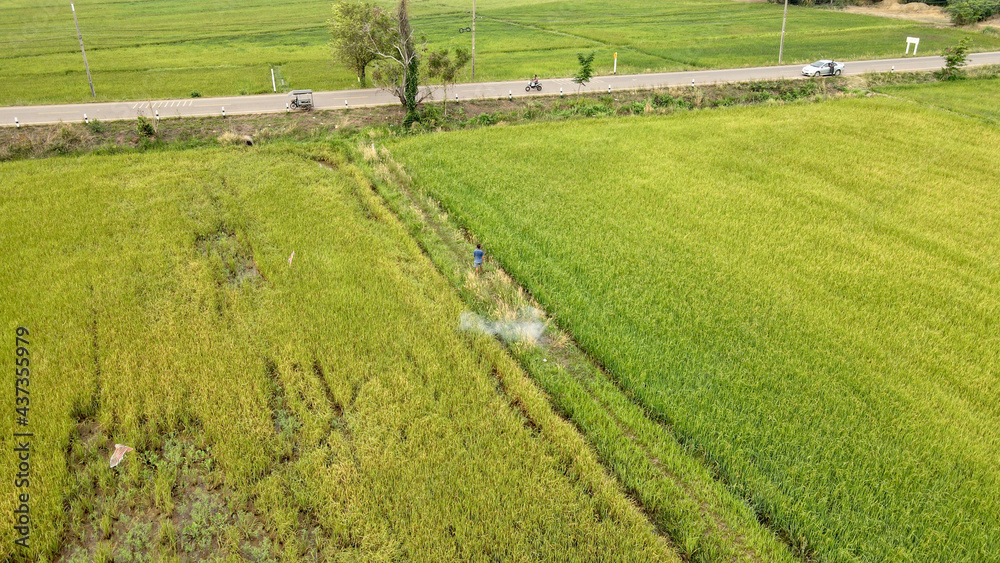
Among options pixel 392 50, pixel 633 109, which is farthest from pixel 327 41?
pixel 633 109

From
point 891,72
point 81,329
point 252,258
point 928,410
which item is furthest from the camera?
point 891,72

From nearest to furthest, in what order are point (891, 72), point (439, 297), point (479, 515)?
point (479, 515), point (439, 297), point (891, 72)

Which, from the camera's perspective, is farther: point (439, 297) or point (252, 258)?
point (252, 258)

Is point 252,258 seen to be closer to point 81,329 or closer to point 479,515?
point 81,329

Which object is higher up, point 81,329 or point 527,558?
point 81,329

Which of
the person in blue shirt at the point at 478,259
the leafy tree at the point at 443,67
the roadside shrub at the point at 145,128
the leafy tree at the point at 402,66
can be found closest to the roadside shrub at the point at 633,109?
the leafy tree at the point at 443,67

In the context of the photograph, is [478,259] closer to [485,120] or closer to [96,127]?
[485,120]

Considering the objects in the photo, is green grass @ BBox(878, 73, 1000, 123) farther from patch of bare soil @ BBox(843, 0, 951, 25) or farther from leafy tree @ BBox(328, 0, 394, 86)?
patch of bare soil @ BBox(843, 0, 951, 25)

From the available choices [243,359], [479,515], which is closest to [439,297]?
[243,359]
